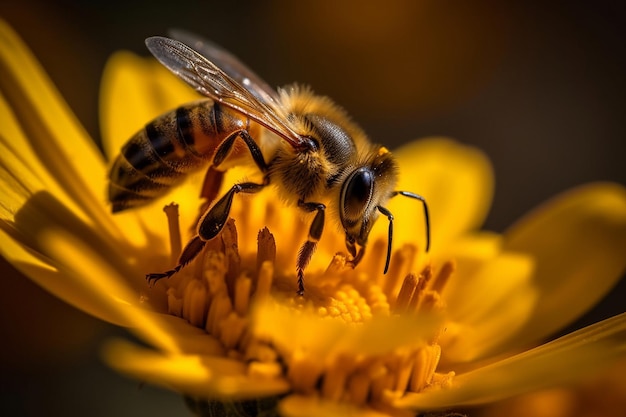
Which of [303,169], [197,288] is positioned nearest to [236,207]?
[303,169]

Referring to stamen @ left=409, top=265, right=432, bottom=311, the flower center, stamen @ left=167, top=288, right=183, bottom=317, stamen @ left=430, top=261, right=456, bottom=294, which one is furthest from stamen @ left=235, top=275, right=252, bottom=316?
stamen @ left=430, top=261, right=456, bottom=294

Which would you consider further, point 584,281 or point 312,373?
point 584,281

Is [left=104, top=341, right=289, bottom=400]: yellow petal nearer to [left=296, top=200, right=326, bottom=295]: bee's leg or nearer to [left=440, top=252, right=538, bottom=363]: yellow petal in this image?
[left=296, top=200, right=326, bottom=295]: bee's leg

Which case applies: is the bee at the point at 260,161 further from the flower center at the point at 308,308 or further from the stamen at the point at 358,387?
the stamen at the point at 358,387

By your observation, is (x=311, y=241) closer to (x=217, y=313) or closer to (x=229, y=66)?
(x=217, y=313)

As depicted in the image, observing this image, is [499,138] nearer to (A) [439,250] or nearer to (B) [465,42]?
(B) [465,42]

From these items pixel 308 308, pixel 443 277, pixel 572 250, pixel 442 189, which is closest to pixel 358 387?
pixel 308 308

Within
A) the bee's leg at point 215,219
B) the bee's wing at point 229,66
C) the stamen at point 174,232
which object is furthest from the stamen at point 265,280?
the bee's wing at point 229,66
